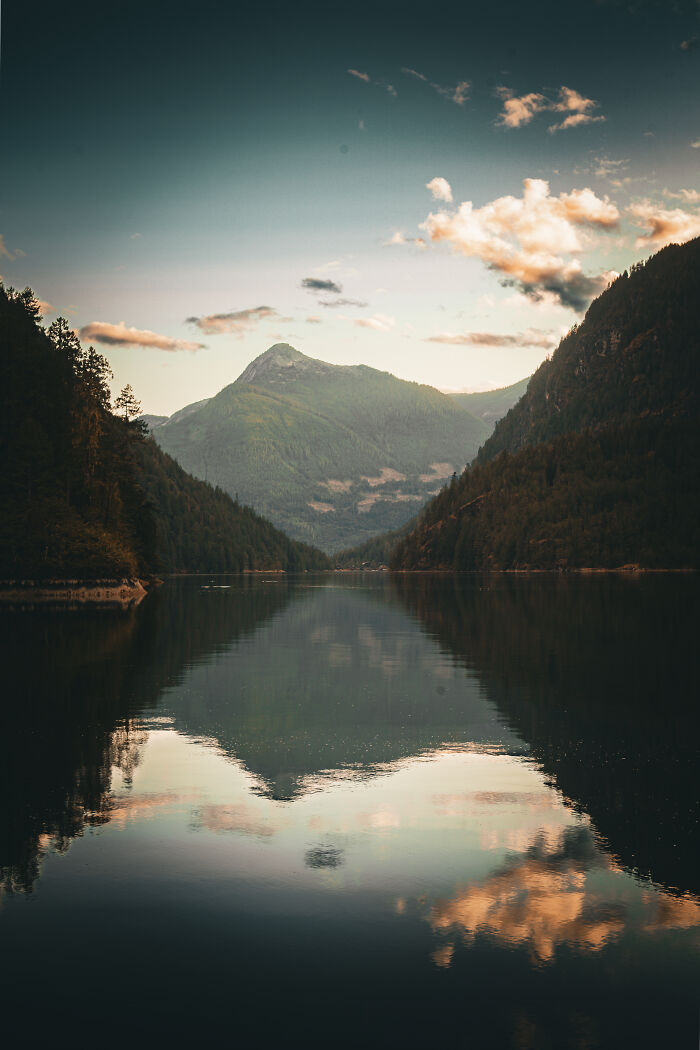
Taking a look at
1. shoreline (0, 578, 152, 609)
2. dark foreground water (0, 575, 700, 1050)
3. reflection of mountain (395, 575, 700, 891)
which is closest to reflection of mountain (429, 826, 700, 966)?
dark foreground water (0, 575, 700, 1050)

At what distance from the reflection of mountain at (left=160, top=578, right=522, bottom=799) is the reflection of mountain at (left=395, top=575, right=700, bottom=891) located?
6.20ft

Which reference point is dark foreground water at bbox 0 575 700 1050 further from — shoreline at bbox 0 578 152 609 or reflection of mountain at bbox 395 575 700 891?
shoreline at bbox 0 578 152 609

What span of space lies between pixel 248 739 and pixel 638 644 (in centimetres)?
2995

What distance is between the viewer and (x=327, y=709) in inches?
1180

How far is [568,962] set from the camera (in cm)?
1093

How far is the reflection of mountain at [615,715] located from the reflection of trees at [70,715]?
32.7ft

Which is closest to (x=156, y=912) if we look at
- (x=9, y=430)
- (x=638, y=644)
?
(x=638, y=644)

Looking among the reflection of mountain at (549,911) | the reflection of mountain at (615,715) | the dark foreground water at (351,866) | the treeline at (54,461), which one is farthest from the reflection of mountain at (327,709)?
the treeline at (54,461)

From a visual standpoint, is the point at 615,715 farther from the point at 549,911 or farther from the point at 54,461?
the point at 54,461

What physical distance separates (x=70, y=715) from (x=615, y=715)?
55.3 ft

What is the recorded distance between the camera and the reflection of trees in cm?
1666

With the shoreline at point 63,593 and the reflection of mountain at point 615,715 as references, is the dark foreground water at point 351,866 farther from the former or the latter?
the shoreline at point 63,593

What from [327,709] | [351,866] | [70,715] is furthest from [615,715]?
[70,715]

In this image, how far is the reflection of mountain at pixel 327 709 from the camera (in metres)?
22.7
